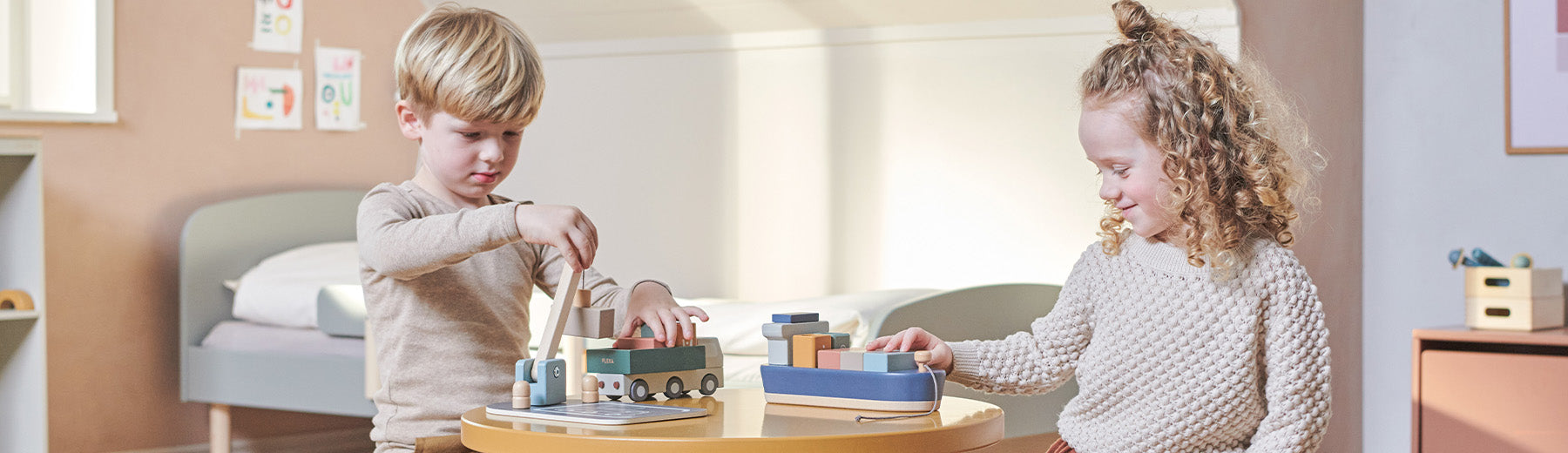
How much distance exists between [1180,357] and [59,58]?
8.85 feet

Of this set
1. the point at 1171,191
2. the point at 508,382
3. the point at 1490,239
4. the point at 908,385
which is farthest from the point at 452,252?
the point at 1490,239

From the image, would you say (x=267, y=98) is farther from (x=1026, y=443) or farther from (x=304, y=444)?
(x=1026, y=443)

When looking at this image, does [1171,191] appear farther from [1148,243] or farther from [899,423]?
[899,423]

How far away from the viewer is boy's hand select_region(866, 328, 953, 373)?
1.19 m

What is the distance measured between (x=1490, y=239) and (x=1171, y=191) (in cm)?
175

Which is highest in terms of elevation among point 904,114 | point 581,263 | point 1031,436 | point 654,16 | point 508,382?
point 654,16

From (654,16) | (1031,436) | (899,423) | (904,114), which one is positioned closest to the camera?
(899,423)

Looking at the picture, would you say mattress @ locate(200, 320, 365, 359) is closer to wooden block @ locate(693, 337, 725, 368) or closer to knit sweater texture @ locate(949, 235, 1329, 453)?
wooden block @ locate(693, 337, 725, 368)

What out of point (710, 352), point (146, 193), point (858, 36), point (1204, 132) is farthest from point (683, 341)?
point (146, 193)

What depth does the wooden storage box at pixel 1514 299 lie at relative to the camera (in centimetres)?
220

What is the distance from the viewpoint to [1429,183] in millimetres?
2617

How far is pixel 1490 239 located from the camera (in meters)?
2.56

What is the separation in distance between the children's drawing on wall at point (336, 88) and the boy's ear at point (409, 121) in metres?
A: 2.15

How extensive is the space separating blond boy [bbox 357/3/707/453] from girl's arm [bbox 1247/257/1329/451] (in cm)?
48
